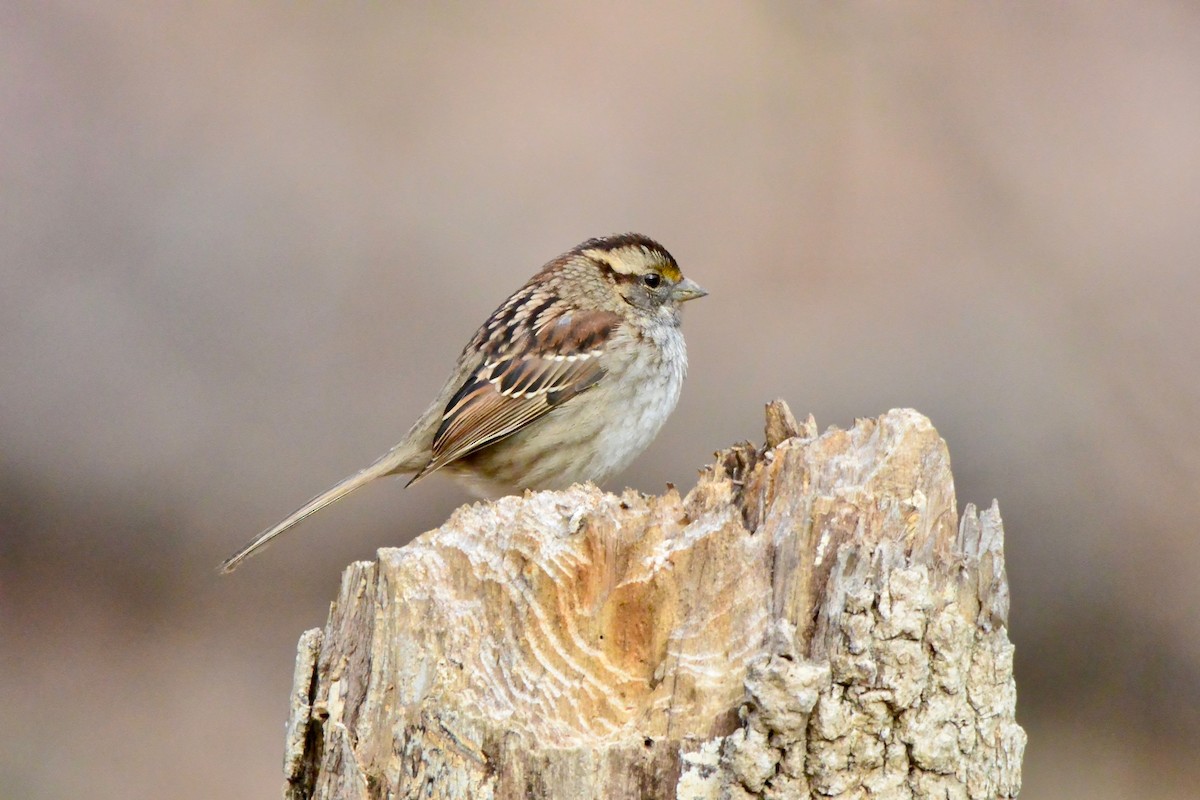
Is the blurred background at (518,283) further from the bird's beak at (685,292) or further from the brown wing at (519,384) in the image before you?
the brown wing at (519,384)

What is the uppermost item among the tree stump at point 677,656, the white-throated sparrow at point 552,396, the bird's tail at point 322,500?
the white-throated sparrow at point 552,396

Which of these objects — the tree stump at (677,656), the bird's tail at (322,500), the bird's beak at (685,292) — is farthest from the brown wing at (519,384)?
the tree stump at (677,656)

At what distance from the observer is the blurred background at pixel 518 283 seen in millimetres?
6641

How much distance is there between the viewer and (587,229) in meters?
8.04

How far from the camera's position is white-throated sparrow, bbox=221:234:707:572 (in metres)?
5.32

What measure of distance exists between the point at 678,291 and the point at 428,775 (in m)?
3.51

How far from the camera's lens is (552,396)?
5.32 metres

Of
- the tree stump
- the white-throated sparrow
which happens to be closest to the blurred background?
the white-throated sparrow

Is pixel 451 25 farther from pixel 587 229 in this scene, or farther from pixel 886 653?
pixel 886 653

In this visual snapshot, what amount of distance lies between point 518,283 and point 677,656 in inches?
205

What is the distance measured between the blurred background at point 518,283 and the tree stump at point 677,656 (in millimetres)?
4022

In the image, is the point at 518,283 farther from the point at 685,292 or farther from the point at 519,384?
the point at 519,384

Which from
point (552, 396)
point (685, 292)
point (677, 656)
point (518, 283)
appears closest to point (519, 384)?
point (552, 396)

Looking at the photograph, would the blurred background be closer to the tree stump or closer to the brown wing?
the brown wing
